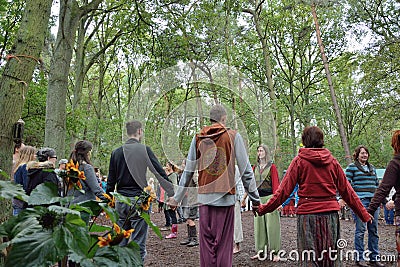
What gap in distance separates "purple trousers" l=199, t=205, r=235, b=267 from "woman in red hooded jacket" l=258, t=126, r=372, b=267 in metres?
0.53

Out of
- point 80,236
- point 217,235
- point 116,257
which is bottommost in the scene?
point 217,235

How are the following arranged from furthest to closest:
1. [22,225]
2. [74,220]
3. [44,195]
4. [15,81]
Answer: [15,81], [44,195], [74,220], [22,225]

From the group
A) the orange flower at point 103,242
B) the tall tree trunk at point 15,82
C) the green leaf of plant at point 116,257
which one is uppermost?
the tall tree trunk at point 15,82

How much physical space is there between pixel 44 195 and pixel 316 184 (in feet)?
9.37

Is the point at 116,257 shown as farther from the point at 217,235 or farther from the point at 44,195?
the point at 217,235

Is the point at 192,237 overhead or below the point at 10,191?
below

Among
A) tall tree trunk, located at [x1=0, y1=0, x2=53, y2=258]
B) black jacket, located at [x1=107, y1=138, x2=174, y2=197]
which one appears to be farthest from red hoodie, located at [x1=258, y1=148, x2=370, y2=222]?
tall tree trunk, located at [x1=0, y1=0, x2=53, y2=258]

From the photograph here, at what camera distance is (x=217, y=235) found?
13.1 feet

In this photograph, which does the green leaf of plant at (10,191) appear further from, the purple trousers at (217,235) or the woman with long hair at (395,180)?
the woman with long hair at (395,180)

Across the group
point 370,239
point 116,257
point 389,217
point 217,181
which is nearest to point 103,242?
point 116,257

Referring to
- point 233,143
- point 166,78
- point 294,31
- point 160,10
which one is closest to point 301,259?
point 233,143

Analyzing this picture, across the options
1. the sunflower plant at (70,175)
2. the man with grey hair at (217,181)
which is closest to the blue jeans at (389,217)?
the man with grey hair at (217,181)

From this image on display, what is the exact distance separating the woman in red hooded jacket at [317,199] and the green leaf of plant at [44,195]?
8.56ft

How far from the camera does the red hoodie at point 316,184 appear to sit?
3.97 m
